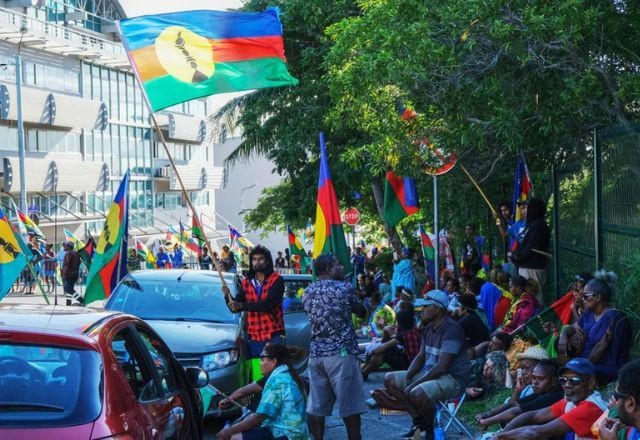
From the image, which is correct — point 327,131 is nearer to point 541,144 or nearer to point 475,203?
point 475,203

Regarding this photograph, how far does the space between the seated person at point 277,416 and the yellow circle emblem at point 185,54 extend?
13.9 ft

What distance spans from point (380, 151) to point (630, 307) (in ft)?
18.9

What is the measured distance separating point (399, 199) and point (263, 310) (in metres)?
8.32

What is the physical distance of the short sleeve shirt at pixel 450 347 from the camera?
9.80 m

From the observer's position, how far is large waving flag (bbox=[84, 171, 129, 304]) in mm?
15258

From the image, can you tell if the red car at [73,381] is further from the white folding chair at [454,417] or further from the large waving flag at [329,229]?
the large waving flag at [329,229]

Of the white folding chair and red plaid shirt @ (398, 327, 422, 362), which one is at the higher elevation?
red plaid shirt @ (398, 327, 422, 362)

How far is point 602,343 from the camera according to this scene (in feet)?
27.6

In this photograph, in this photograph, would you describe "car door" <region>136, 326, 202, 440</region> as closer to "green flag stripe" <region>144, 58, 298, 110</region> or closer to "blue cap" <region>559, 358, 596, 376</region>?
"blue cap" <region>559, 358, 596, 376</region>

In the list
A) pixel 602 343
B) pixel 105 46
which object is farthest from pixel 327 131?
pixel 105 46

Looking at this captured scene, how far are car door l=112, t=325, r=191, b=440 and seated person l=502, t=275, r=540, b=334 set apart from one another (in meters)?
5.41

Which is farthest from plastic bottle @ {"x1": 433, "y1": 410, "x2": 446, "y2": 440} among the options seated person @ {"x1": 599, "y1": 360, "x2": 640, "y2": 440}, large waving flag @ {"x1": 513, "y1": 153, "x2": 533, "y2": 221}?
large waving flag @ {"x1": 513, "y1": 153, "x2": 533, "y2": 221}

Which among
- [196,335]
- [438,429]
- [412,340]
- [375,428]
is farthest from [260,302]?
[412,340]

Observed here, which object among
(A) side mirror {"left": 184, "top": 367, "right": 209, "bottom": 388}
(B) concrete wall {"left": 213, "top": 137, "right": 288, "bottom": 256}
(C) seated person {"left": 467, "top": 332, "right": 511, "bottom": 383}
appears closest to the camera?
(A) side mirror {"left": 184, "top": 367, "right": 209, "bottom": 388}
